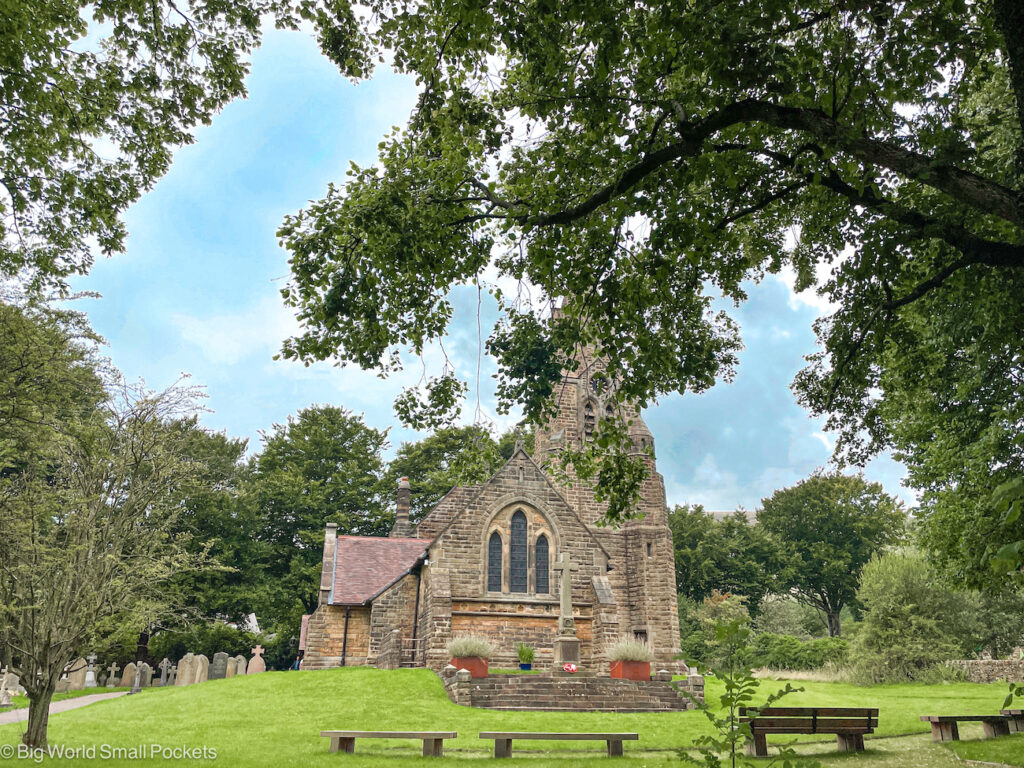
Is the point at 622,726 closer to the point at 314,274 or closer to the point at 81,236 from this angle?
the point at 314,274

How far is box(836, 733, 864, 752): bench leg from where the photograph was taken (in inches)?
442

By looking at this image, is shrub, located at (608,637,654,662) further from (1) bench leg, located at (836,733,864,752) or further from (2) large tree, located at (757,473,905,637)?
(2) large tree, located at (757,473,905,637)

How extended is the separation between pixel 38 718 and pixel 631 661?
13.4 meters

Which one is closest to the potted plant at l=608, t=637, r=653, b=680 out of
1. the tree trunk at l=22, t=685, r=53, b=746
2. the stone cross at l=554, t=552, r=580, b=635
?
the stone cross at l=554, t=552, r=580, b=635

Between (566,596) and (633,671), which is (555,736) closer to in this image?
(633,671)

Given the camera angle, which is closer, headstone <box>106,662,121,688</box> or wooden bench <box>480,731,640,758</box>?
wooden bench <box>480,731,640,758</box>

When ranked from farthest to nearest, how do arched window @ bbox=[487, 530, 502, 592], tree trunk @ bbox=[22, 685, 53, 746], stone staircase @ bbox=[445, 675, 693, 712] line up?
arched window @ bbox=[487, 530, 502, 592], stone staircase @ bbox=[445, 675, 693, 712], tree trunk @ bbox=[22, 685, 53, 746]

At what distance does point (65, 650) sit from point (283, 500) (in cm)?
3069

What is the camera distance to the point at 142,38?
932 cm

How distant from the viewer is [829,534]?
4931 cm

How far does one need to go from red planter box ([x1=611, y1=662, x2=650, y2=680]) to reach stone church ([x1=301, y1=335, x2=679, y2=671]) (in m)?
3.39

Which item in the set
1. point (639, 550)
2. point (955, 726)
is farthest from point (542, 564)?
point (955, 726)

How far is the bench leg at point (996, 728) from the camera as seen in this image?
11953mm

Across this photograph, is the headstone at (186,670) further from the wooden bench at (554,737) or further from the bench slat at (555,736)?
the bench slat at (555,736)
